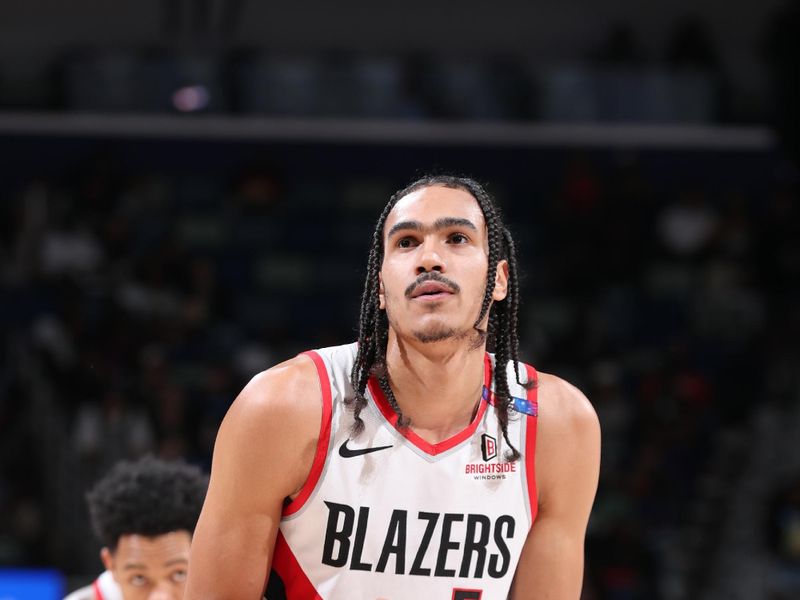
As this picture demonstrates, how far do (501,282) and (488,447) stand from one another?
0.40 meters

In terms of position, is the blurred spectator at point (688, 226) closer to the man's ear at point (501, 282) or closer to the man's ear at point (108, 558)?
the man's ear at point (108, 558)

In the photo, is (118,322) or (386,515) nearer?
(386,515)

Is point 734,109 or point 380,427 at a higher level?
point 734,109

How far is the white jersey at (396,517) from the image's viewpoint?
Answer: 2834 millimetres

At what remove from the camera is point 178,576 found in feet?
11.6

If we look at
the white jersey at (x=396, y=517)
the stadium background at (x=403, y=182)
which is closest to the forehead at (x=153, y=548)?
the white jersey at (x=396, y=517)

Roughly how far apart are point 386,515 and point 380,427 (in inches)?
8.2

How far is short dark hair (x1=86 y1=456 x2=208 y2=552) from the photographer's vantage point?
3646 mm

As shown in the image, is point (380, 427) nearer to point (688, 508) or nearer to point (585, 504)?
point (585, 504)

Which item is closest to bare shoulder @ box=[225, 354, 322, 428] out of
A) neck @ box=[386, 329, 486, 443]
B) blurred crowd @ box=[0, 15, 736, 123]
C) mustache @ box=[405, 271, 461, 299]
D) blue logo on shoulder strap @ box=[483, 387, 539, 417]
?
neck @ box=[386, 329, 486, 443]

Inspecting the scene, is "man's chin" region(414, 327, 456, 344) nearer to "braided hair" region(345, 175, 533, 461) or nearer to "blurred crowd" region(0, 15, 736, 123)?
"braided hair" region(345, 175, 533, 461)

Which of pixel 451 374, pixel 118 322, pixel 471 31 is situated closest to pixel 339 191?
pixel 471 31

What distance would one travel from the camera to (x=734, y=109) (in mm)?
11820

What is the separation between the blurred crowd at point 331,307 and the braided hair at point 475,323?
485 centimetres
